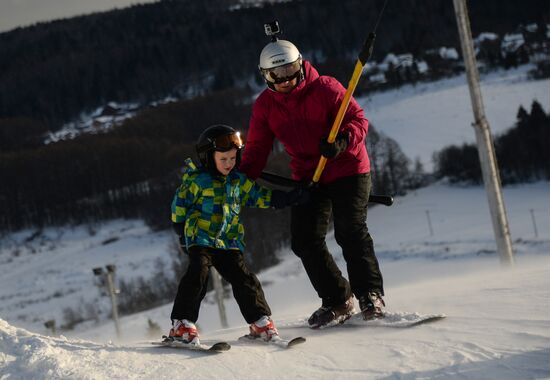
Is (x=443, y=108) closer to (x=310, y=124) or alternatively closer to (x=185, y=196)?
(x=310, y=124)

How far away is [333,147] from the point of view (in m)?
4.24

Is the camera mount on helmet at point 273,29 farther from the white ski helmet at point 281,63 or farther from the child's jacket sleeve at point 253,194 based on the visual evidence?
the child's jacket sleeve at point 253,194

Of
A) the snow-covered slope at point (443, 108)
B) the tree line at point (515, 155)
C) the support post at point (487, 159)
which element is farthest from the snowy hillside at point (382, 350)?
the snow-covered slope at point (443, 108)

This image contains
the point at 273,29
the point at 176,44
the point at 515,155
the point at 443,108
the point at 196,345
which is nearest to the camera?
the point at 196,345

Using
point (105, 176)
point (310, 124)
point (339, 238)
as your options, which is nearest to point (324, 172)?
point (310, 124)

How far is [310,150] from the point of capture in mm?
4672

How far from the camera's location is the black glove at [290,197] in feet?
14.5

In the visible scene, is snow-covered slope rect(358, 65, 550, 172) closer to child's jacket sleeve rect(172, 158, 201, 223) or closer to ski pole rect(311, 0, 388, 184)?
ski pole rect(311, 0, 388, 184)

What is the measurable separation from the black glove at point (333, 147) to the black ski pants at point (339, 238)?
1.16 ft

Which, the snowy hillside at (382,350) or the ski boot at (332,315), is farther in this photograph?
the ski boot at (332,315)

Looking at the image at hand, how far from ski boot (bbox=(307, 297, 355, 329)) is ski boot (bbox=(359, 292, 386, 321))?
0.17 metres

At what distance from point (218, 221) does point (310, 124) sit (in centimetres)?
86

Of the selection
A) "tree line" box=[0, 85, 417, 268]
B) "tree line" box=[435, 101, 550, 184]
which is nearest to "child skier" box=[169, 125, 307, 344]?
"tree line" box=[435, 101, 550, 184]

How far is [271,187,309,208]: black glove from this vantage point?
4.41 metres
